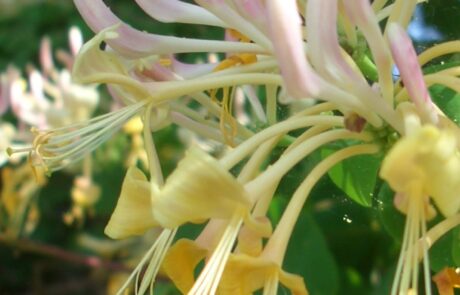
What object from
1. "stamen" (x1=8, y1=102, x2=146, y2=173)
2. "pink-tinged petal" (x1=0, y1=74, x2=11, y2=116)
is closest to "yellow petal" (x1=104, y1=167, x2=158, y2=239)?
"stamen" (x1=8, y1=102, x2=146, y2=173)

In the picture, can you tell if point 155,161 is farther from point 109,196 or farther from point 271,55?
point 109,196

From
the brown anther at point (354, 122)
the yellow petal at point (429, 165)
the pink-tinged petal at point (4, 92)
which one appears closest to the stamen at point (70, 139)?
the brown anther at point (354, 122)

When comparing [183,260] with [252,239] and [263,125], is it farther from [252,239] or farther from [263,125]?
[263,125]

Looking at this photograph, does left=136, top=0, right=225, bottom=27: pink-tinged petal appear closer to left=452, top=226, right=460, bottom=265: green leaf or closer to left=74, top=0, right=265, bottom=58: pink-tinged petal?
left=74, top=0, right=265, bottom=58: pink-tinged petal

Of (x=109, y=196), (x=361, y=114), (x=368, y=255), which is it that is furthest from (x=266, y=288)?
(x=109, y=196)

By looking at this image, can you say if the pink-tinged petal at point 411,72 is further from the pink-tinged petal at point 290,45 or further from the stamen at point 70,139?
the stamen at point 70,139
